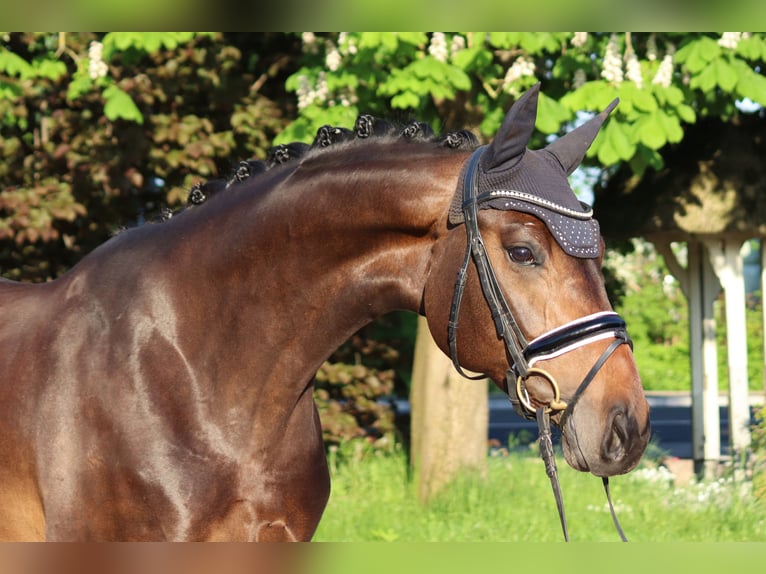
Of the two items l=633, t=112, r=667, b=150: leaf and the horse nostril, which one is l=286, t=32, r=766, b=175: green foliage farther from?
the horse nostril

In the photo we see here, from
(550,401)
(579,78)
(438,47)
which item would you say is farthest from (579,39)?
(550,401)

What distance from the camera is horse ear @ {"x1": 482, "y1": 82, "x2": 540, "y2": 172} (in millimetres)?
2428

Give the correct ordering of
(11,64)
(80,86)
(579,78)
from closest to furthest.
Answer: (579,78) < (11,64) < (80,86)

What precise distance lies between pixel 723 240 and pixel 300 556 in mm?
8618

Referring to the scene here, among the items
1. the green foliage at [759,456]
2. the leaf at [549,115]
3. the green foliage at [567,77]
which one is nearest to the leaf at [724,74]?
the green foliage at [567,77]

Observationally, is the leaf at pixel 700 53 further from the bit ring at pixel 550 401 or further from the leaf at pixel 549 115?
the bit ring at pixel 550 401

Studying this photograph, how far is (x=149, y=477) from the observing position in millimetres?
2504

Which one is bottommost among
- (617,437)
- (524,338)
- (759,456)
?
(759,456)

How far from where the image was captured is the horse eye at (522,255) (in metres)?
2.41

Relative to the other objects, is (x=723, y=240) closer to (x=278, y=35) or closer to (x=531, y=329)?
(x=278, y=35)

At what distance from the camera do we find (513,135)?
96.3 inches

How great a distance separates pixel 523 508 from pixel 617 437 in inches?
193

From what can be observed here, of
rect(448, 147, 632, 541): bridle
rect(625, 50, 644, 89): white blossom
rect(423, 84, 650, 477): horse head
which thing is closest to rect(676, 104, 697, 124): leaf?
rect(625, 50, 644, 89): white blossom

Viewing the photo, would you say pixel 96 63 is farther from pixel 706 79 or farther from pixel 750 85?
pixel 750 85
